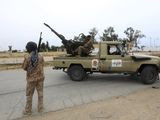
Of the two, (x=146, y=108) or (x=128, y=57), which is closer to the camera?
(x=146, y=108)

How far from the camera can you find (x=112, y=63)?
1187 cm

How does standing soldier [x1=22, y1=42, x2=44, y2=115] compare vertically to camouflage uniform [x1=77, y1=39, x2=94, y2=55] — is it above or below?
below

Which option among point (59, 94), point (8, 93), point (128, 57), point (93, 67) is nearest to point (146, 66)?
point (128, 57)

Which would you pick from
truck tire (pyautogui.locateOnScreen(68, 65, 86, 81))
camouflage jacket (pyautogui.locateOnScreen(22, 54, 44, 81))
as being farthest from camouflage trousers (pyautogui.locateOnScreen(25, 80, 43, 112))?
truck tire (pyautogui.locateOnScreen(68, 65, 86, 81))

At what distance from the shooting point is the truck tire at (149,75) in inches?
456

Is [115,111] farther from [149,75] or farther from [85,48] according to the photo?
[85,48]

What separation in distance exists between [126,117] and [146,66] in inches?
224

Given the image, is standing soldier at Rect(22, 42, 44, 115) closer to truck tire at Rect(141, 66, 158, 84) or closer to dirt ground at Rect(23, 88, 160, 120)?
dirt ground at Rect(23, 88, 160, 120)

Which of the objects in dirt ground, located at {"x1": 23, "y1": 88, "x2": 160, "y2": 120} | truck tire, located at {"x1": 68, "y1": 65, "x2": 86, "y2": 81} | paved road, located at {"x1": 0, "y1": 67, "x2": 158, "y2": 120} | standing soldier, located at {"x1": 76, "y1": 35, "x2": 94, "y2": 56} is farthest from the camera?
standing soldier, located at {"x1": 76, "y1": 35, "x2": 94, "y2": 56}

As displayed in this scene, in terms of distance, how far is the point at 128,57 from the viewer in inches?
464

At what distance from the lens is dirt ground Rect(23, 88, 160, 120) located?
6.50m

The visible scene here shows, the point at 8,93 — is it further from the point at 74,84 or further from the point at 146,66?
the point at 146,66

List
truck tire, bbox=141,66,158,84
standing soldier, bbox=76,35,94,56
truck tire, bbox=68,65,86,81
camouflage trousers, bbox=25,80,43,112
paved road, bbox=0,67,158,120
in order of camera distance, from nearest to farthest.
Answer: camouflage trousers, bbox=25,80,43,112, paved road, bbox=0,67,158,120, truck tire, bbox=141,66,158,84, truck tire, bbox=68,65,86,81, standing soldier, bbox=76,35,94,56

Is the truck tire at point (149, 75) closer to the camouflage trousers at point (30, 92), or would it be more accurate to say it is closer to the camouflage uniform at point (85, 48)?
the camouflage uniform at point (85, 48)
